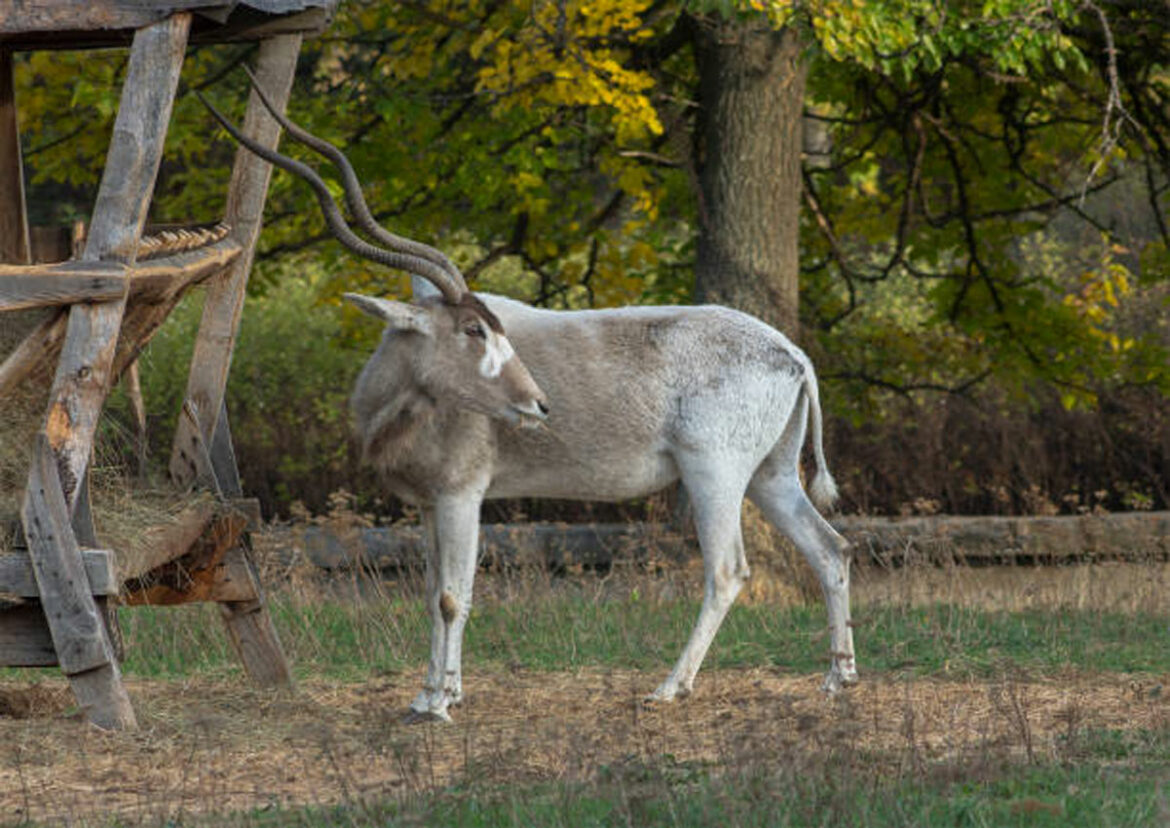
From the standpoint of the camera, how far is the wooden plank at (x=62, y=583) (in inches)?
237

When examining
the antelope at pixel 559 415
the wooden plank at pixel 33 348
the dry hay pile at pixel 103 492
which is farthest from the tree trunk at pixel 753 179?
the wooden plank at pixel 33 348

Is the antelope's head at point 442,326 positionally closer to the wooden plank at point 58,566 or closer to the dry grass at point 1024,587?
the wooden plank at point 58,566

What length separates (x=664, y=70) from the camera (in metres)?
12.5

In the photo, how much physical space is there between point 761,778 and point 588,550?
771 cm

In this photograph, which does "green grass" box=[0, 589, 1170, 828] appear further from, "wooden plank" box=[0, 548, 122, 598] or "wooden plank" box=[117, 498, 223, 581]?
"wooden plank" box=[0, 548, 122, 598]

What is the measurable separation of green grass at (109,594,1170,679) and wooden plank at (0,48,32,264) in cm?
204

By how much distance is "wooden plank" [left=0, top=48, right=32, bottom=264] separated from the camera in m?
7.72

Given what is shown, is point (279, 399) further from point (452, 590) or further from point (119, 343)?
point (452, 590)

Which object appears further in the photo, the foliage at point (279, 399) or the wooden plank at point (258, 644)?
the foliage at point (279, 399)

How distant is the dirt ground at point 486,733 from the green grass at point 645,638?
40 cm

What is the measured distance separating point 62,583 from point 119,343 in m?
1.23

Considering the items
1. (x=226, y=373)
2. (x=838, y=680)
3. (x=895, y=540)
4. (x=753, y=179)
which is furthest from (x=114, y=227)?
(x=895, y=540)

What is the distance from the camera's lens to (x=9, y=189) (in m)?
7.76

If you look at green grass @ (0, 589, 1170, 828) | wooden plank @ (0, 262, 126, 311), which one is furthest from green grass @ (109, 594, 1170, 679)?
wooden plank @ (0, 262, 126, 311)
